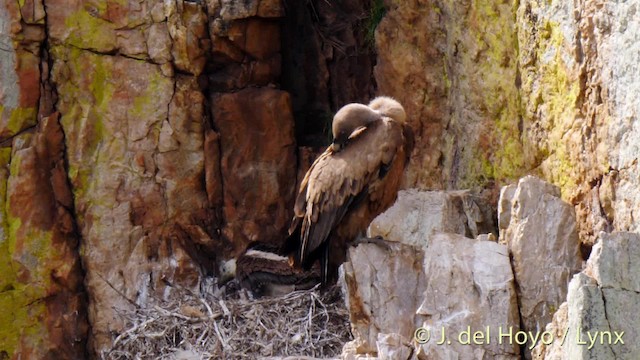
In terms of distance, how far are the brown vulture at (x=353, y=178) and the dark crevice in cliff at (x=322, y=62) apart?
227cm

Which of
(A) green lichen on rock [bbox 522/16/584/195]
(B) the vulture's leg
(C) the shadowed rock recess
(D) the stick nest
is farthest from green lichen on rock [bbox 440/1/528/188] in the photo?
(D) the stick nest

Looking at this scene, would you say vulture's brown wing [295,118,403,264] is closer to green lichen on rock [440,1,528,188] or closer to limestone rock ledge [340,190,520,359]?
limestone rock ledge [340,190,520,359]

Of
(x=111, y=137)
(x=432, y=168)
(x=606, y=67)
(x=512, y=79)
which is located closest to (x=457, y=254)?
(x=606, y=67)

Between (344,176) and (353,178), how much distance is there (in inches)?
2.4

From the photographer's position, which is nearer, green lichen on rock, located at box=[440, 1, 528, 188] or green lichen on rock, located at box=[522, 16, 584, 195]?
green lichen on rock, located at box=[522, 16, 584, 195]

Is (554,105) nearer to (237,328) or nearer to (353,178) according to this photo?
(353,178)

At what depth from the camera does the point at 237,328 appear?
9281mm

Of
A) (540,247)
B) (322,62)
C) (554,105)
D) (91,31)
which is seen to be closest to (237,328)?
(322,62)

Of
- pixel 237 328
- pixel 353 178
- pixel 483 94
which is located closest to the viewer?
pixel 353 178

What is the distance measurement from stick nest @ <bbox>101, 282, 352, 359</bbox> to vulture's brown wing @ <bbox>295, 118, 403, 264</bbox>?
48.1 inches

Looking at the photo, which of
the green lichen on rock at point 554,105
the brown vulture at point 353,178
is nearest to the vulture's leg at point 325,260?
the brown vulture at point 353,178

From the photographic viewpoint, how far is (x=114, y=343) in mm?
9578

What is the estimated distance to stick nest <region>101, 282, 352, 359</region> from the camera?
9.07 m

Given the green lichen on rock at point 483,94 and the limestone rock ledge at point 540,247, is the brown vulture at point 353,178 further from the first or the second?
the limestone rock ledge at point 540,247
